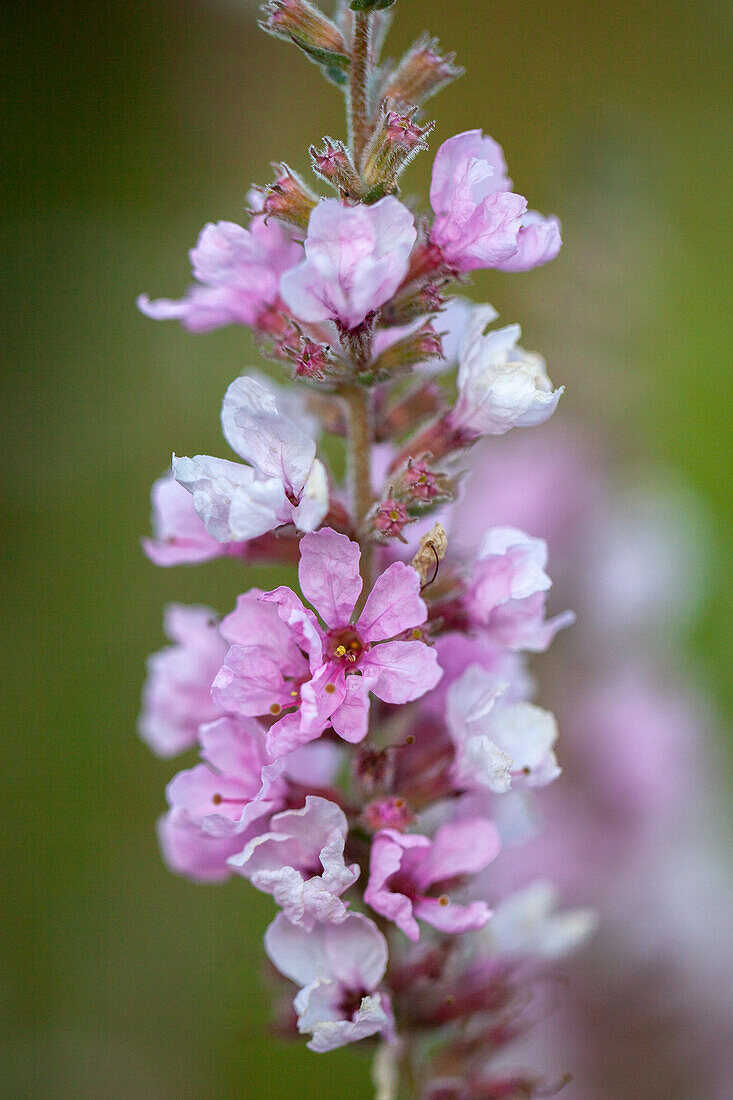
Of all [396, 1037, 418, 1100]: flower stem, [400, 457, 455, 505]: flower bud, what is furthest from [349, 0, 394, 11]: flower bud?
[396, 1037, 418, 1100]: flower stem

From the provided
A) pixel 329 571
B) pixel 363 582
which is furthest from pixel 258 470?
pixel 363 582

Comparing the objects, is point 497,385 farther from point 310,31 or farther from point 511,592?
point 310,31

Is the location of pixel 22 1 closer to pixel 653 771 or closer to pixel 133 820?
pixel 133 820

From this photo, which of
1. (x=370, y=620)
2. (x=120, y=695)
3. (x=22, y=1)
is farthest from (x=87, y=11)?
(x=370, y=620)

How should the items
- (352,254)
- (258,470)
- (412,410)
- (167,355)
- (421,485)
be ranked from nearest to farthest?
(352,254), (258,470), (421,485), (412,410), (167,355)

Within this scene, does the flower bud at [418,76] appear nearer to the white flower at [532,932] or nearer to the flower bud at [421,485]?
the flower bud at [421,485]

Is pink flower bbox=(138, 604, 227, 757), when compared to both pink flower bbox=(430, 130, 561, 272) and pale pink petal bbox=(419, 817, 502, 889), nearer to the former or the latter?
pale pink petal bbox=(419, 817, 502, 889)

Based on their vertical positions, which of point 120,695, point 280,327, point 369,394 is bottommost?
point 369,394

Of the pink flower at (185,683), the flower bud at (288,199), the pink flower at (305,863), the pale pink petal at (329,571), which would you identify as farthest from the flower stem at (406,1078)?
the flower bud at (288,199)
